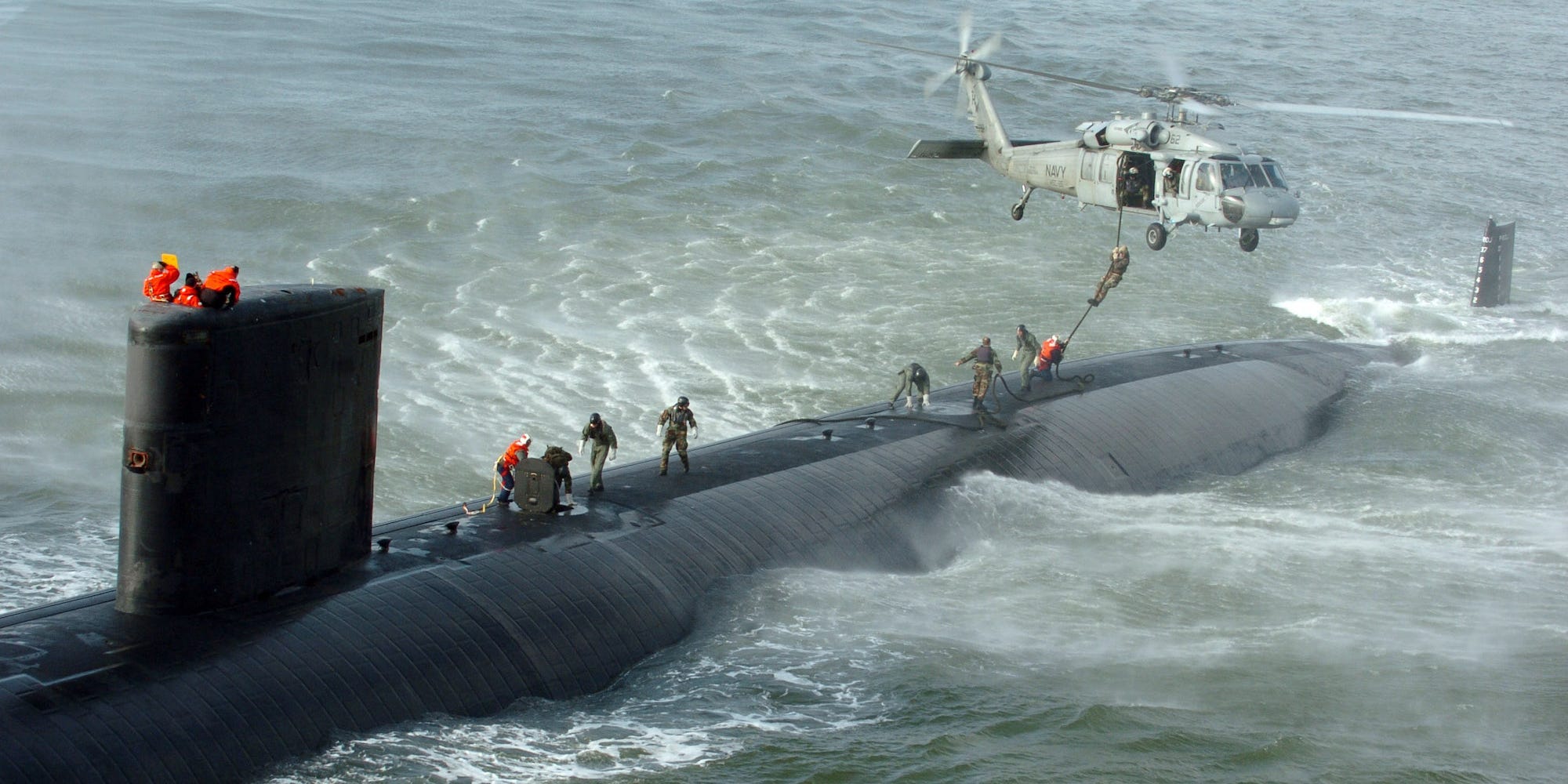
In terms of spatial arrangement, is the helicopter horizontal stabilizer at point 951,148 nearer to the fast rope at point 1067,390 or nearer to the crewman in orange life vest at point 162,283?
the fast rope at point 1067,390

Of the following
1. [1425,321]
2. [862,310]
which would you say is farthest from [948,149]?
[1425,321]

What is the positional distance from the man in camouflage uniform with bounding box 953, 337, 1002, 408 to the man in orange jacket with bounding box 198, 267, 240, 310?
12.7 metres

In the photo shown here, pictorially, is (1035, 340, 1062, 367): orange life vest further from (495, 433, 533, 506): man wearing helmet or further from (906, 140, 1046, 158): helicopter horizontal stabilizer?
(495, 433, 533, 506): man wearing helmet

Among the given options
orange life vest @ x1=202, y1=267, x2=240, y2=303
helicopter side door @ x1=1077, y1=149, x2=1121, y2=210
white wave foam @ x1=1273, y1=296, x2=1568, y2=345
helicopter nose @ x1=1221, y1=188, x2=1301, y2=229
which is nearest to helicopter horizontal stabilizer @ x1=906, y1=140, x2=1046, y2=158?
helicopter side door @ x1=1077, y1=149, x2=1121, y2=210

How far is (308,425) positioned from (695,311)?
24.3 meters

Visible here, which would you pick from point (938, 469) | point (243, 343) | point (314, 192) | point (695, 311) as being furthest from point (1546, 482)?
point (314, 192)

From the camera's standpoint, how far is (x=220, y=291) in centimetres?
1164

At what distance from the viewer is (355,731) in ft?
40.0

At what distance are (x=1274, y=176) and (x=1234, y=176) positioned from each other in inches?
42.7

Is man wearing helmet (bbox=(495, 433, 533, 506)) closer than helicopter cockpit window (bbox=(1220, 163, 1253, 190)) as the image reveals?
Yes

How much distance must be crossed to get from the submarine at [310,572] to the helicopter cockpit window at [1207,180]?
11.9 metres

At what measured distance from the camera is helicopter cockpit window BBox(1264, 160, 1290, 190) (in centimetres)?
2800

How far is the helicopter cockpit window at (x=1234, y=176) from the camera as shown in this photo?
27.4 m

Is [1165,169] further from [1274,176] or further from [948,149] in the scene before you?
[948,149]
